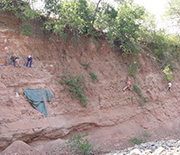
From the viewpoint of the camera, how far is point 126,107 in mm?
11453

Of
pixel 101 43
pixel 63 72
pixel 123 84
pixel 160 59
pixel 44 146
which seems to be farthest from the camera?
pixel 160 59

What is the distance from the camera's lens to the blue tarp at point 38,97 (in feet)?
27.5

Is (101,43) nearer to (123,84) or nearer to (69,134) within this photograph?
(123,84)

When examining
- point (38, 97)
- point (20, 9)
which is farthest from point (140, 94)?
point (20, 9)

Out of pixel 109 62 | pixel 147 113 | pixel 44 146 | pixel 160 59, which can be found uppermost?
pixel 160 59

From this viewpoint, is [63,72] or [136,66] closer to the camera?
[63,72]

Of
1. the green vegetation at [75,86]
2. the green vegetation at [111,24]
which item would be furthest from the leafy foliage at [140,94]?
the green vegetation at [75,86]

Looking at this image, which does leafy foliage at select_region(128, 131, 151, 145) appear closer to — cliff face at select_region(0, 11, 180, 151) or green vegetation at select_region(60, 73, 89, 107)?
cliff face at select_region(0, 11, 180, 151)

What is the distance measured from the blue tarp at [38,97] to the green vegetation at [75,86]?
1.29 meters

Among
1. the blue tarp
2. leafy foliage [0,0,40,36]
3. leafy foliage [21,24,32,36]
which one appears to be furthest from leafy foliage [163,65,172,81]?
A: leafy foliage [21,24,32,36]

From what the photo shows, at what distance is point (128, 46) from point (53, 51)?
5.66 metres

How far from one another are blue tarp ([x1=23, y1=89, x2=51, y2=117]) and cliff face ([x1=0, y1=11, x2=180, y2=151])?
0.67ft

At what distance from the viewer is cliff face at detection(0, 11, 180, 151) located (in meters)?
7.88

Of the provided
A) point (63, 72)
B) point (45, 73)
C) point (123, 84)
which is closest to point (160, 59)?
point (123, 84)
